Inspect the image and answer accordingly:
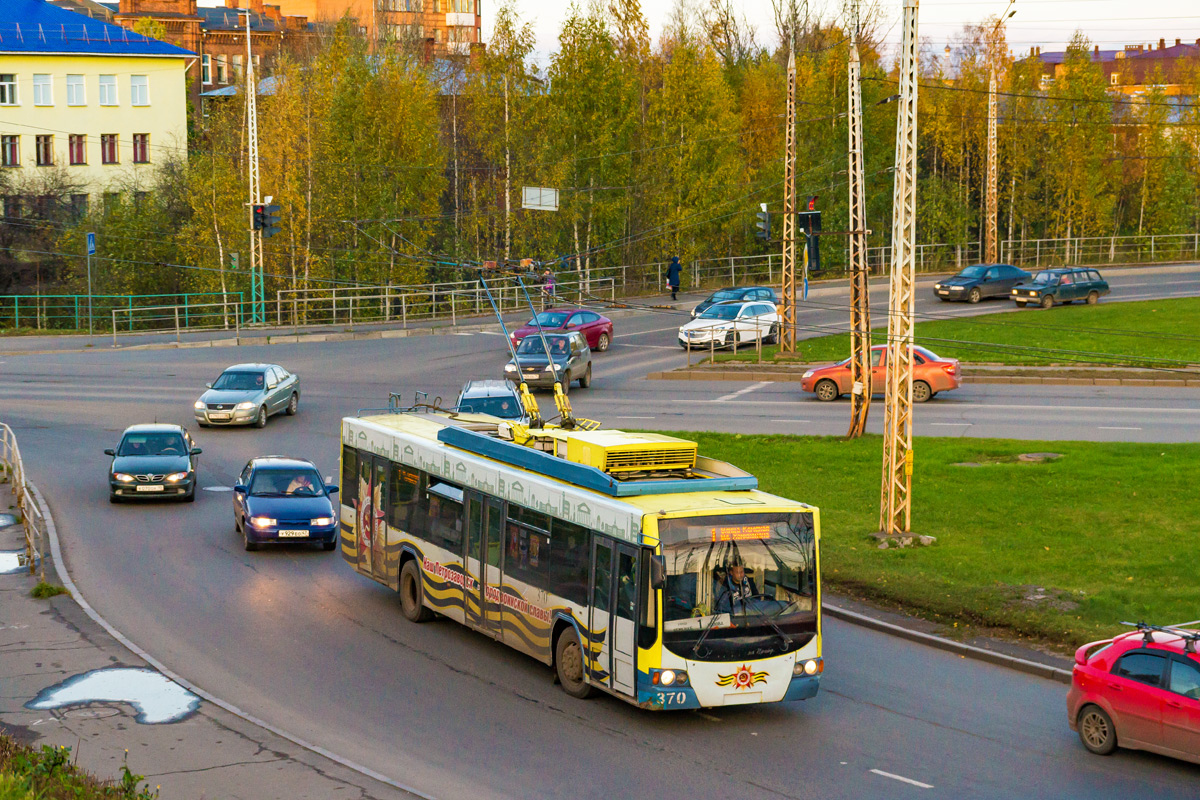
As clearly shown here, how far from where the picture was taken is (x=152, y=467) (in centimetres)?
2555

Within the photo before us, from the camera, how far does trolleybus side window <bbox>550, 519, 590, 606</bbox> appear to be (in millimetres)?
13961

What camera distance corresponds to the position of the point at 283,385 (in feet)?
114

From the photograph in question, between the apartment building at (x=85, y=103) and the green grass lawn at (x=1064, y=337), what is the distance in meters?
41.7

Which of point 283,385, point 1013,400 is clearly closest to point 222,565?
point 283,385

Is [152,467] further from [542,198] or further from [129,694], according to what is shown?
[542,198]

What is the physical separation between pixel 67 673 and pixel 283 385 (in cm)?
2019

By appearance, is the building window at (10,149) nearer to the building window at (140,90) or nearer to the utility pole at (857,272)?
the building window at (140,90)

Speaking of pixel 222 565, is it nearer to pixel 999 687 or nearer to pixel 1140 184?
pixel 999 687

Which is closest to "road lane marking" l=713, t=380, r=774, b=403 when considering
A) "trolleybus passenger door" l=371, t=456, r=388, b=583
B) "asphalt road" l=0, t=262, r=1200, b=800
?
"asphalt road" l=0, t=262, r=1200, b=800

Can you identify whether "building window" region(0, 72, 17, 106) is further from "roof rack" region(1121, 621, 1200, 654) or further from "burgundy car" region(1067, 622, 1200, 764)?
"roof rack" region(1121, 621, 1200, 654)

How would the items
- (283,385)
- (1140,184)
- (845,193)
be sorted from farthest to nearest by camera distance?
(1140,184) → (845,193) → (283,385)

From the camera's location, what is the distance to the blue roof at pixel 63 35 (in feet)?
234

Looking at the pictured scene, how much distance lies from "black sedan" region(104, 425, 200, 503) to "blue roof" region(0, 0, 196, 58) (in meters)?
52.2

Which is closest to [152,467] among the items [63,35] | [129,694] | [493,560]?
[129,694]
